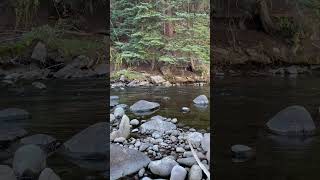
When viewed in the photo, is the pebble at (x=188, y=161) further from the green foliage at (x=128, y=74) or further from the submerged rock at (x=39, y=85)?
the submerged rock at (x=39, y=85)

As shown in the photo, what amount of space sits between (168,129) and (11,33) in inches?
43.0

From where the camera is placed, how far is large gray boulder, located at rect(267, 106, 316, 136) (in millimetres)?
1965

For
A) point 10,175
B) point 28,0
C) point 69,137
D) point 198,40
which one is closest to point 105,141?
point 69,137

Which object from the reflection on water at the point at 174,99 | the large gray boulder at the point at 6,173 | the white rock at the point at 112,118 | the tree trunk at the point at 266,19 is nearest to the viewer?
the large gray boulder at the point at 6,173

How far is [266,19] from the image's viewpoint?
2.08m

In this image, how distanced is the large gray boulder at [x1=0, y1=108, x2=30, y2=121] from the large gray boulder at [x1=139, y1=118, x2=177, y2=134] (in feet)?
2.66

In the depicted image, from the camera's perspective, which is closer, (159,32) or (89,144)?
(89,144)

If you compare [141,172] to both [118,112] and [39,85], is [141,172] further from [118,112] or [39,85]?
[39,85]

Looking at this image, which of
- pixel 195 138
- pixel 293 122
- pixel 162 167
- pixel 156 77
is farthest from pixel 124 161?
pixel 293 122

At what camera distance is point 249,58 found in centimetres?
207

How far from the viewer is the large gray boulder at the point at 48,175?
72.7 inches

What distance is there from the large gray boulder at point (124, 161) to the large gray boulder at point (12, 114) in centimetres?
53

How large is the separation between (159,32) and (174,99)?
19.5 inches

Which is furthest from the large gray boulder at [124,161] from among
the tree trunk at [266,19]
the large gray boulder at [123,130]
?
the tree trunk at [266,19]
